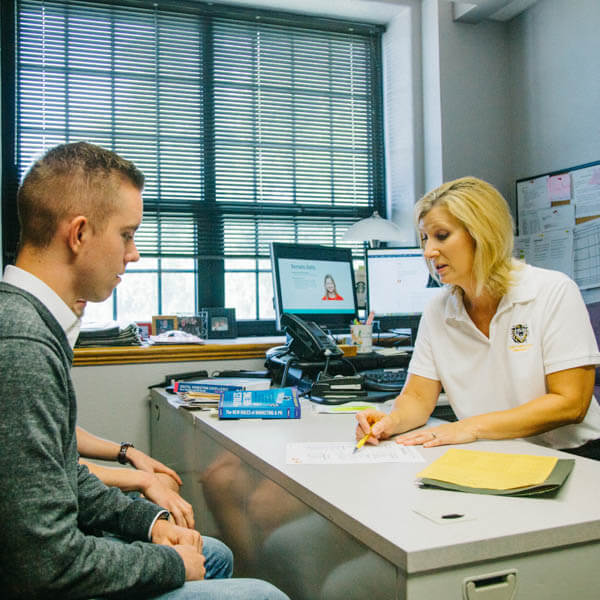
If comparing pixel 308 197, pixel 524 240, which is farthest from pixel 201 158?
pixel 524 240

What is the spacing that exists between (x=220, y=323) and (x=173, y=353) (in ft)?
1.65

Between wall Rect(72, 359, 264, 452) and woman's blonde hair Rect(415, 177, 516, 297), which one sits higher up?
Result: woman's blonde hair Rect(415, 177, 516, 297)

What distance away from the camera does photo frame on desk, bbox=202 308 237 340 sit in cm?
293

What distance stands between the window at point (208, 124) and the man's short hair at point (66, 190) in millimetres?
2135

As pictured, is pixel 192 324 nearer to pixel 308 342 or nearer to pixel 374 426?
pixel 308 342

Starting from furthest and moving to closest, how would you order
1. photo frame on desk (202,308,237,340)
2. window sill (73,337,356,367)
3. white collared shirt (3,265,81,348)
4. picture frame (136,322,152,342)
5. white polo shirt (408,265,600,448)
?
photo frame on desk (202,308,237,340) → picture frame (136,322,152,342) → window sill (73,337,356,367) → white polo shirt (408,265,600,448) → white collared shirt (3,265,81,348)

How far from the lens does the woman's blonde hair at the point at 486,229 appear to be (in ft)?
4.91

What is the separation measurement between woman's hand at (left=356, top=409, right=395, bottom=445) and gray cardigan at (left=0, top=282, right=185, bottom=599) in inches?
23.8

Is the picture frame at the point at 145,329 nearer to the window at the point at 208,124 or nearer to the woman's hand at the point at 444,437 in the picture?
the window at the point at 208,124

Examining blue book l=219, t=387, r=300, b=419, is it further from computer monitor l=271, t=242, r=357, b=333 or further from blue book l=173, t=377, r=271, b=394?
computer monitor l=271, t=242, r=357, b=333

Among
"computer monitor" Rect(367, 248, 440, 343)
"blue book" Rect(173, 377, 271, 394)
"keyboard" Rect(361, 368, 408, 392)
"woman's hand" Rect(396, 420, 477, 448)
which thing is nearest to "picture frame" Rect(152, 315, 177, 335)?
"blue book" Rect(173, 377, 271, 394)

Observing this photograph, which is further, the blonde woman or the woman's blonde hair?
the woman's blonde hair

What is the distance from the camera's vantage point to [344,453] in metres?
1.23

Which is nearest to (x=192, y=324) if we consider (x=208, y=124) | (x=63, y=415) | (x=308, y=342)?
(x=308, y=342)
